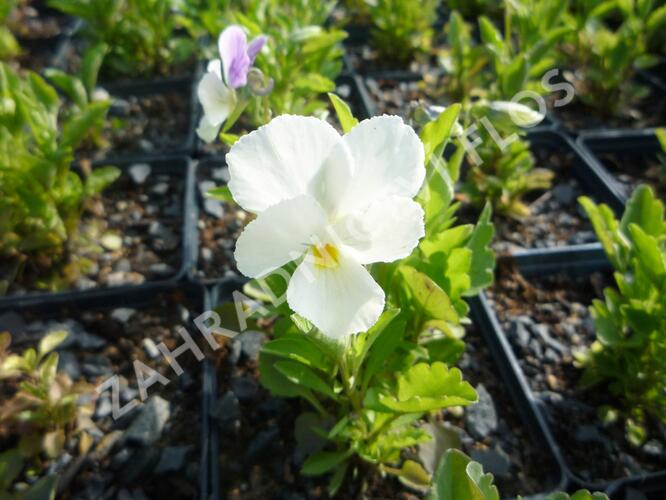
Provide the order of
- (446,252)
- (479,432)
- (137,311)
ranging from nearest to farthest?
(446,252) → (479,432) → (137,311)

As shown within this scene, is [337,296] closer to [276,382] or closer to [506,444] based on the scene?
[276,382]

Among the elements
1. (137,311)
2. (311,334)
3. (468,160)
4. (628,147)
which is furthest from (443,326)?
(628,147)

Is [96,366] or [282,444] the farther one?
[96,366]

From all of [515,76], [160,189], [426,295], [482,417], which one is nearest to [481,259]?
[426,295]

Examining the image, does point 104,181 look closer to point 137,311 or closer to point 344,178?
point 137,311

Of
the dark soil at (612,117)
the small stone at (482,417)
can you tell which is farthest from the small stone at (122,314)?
the dark soil at (612,117)

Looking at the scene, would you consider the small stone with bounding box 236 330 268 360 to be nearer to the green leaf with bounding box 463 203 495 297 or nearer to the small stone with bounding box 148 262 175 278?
the small stone with bounding box 148 262 175 278
